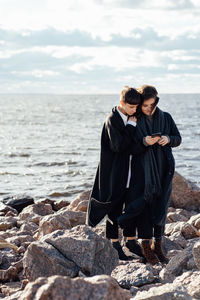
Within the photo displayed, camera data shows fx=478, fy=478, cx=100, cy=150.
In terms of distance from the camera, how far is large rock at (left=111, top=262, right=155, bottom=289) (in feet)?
14.0

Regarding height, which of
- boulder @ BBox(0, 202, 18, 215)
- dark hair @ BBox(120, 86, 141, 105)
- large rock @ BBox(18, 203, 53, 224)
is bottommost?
boulder @ BBox(0, 202, 18, 215)

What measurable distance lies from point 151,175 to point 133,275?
1180 mm

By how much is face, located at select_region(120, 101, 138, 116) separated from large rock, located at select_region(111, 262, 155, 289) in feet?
5.12

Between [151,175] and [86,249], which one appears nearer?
[86,249]

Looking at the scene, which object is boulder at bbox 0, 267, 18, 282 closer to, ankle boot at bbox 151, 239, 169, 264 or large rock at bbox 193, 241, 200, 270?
ankle boot at bbox 151, 239, 169, 264

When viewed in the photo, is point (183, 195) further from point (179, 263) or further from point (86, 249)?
point (86, 249)

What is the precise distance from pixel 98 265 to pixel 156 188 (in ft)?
3.61

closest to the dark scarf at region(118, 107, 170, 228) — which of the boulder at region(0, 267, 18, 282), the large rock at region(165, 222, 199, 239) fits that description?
the boulder at region(0, 267, 18, 282)

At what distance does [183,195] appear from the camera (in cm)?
1024

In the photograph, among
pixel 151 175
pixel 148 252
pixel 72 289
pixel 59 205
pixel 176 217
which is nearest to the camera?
pixel 72 289

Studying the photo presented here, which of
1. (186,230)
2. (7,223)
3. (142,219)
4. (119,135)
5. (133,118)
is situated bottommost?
(7,223)

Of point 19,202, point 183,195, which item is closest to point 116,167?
point 183,195

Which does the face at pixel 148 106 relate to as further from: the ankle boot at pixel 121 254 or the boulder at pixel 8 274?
the boulder at pixel 8 274

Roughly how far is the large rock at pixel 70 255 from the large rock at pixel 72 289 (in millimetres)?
1360
